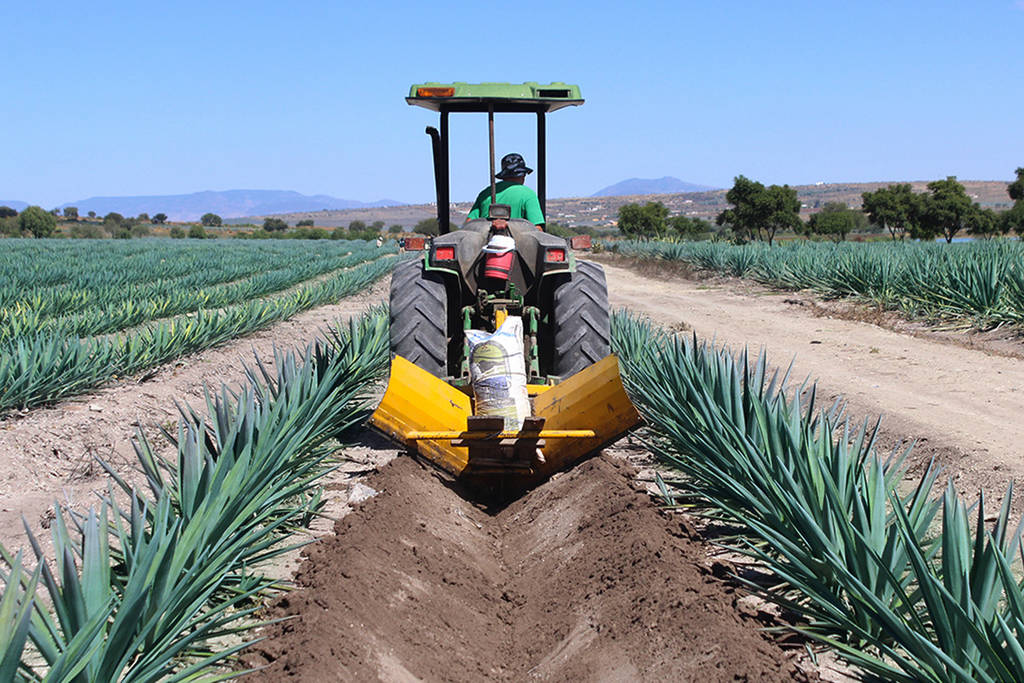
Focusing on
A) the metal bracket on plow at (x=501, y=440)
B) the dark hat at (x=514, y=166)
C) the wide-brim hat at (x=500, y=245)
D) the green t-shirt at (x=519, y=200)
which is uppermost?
the dark hat at (x=514, y=166)

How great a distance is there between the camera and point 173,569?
2.62m

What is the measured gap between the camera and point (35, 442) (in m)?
5.84

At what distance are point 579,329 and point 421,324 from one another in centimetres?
92

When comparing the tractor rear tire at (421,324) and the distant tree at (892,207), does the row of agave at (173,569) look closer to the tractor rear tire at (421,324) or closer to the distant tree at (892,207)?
the tractor rear tire at (421,324)

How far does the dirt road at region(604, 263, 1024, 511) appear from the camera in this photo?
536 centimetres

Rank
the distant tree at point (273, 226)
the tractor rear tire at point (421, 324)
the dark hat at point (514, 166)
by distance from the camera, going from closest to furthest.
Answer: the tractor rear tire at point (421, 324) → the dark hat at point (514, 166) → the distant tree at point (273, 226)

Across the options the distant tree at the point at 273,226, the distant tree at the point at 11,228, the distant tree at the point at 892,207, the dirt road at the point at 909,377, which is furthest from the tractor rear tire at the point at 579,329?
the distant tree at the point at 273,226

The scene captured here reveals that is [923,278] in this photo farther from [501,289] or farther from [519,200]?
[501,289]

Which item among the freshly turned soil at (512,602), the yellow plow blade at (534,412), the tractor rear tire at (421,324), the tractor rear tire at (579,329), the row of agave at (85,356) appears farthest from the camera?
the row of agave at (85,356)

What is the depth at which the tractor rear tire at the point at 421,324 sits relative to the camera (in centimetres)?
536

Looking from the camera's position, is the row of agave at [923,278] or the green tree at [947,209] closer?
the row of agave at [923,278]

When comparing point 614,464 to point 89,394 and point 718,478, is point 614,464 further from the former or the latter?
point 89,394

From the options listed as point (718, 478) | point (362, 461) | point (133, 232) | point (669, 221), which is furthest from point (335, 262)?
point (133, 232)

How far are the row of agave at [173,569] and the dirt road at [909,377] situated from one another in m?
3.27
